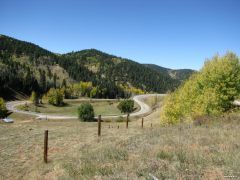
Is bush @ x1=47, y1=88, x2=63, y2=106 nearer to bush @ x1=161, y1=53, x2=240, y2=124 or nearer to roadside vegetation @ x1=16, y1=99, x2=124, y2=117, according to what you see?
roadside vegetation @ x1=16, y1=99, x2=124, y2=117

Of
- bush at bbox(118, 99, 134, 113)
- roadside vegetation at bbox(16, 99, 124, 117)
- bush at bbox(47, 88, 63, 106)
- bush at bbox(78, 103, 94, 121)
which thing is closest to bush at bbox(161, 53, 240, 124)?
bush at bbox(78, 103, 94, 121)

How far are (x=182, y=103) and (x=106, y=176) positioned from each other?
32335 millimetres

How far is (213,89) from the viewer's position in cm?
3553

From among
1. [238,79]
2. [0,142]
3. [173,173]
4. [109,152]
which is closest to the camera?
[173,173]

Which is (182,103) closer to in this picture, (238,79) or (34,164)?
(238,79)

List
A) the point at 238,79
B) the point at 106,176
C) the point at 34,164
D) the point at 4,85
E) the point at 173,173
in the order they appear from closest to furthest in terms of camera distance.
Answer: the point at 173,173
the point at 106,176
the point at 34,164
the point at 238,79
the point at 4,85

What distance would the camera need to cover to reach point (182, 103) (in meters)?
38.7

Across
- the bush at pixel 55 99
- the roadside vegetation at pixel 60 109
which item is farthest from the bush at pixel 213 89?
the bush at pixel 55 99

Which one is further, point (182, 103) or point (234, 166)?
point (182, 103)

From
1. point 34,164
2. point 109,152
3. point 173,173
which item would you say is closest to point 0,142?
point 34,164

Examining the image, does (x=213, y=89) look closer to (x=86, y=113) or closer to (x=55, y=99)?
(x=86, y=113)

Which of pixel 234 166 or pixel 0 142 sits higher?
pixel 234 166

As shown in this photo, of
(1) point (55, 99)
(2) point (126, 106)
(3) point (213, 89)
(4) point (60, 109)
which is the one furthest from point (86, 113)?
(3) point (213, 89)

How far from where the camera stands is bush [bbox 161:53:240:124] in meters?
34.9
